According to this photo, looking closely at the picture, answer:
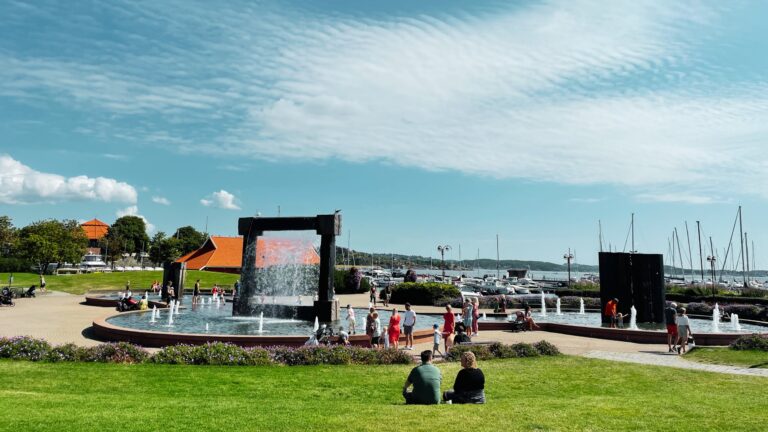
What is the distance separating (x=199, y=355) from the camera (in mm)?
14609

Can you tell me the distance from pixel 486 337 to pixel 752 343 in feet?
30.2

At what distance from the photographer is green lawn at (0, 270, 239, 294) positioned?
50.5 meters

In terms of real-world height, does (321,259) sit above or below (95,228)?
below

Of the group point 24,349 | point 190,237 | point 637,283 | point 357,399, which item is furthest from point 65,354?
point 190,237

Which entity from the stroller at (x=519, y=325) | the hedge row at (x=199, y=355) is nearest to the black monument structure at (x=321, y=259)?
the stroller at (x=519, y=325)

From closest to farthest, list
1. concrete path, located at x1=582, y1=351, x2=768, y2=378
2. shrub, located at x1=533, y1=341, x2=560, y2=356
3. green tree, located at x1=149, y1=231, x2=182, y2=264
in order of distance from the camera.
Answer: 1. concrete path, located at x1=582, y1=351, x2=768, y2=378
2. shrub, located at x1=533, y1=341, x2=560, y2=356
3. green tree, located at x1=149, y1=231, x2=182, y2=264

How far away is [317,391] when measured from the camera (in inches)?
453

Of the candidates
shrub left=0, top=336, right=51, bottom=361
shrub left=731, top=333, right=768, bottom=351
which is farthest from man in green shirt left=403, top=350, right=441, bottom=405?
shrub left=731, top=333, right=768, bottom=351

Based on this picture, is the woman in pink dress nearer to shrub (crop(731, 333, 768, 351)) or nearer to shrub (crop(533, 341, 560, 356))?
shrub (crop(533, 341, 560, 356))

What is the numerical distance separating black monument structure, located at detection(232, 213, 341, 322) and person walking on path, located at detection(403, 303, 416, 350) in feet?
26.2

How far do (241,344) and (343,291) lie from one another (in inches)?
1311

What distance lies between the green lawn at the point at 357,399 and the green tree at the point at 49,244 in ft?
189

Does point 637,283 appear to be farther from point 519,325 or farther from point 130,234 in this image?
point 130,234

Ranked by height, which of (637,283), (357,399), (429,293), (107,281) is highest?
(637,283)
